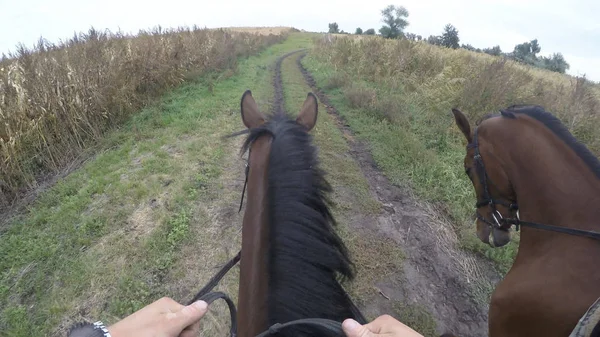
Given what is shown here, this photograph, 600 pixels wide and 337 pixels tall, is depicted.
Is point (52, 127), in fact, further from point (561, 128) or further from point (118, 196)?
point (561, 128)

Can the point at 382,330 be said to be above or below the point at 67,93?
below

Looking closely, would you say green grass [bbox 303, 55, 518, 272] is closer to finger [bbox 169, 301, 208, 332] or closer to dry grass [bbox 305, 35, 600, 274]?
dry grass [bbox 305, 35, 600, 274]

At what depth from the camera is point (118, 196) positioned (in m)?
5.29

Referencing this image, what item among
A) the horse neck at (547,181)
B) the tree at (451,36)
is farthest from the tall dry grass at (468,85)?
the tree at (451,36)

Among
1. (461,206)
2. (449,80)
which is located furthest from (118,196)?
(449,80)

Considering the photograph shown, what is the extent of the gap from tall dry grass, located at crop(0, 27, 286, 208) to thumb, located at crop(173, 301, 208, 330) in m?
6.25

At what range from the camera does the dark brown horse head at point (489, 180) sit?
2.86 meters

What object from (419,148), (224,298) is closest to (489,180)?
(224,298)

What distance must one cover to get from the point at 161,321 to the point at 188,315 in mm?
100

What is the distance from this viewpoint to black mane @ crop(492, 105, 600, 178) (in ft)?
7.64

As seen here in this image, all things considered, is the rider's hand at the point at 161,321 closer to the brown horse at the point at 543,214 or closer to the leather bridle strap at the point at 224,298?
the leather bridle strap at the point at 224,298

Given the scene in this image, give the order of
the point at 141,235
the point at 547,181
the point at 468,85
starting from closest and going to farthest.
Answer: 1. the point at 547,181
2. the point at 141,235
3. the point at 468,85

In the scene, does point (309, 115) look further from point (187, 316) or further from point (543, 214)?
point (543, 214)

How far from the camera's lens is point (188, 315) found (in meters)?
1.20
